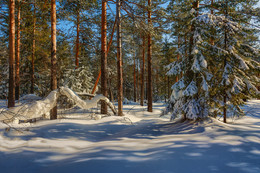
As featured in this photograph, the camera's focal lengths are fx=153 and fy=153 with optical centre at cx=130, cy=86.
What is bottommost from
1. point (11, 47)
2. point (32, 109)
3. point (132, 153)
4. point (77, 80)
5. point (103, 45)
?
point (132, 153)

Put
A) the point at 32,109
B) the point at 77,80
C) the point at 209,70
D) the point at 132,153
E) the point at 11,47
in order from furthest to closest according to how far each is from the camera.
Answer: the point at 77,80
the point at 11,47
the point at 209,70
the point at 32,109
the point at 132,153

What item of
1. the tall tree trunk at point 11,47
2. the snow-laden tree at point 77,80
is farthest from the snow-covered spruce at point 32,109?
the snow-laden tree at point 77,80

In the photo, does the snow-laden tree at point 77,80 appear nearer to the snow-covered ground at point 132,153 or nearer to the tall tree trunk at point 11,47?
the tall tree trunk at point 11,47

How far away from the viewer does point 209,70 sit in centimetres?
640

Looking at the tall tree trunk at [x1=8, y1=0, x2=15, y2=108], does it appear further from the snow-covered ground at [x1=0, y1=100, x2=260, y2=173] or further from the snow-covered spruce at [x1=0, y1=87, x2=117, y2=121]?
the snow-covered ground at [x1=0, y1=100, x2=260, y2=173]

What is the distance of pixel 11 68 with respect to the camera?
335 inches

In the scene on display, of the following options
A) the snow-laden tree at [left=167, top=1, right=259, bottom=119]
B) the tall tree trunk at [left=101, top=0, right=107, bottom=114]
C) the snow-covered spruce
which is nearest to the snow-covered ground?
the snow-covered spruce

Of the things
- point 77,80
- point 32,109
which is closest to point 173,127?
point 32,109

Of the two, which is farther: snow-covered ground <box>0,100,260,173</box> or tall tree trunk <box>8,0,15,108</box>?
tall tree trunk <box>8,0,15,108</box>

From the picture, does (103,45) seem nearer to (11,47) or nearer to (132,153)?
(11,47)

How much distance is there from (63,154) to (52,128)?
2201 mm

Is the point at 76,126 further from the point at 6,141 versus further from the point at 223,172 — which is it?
the point at 223,172

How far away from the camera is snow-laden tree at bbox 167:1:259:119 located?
559 centimetres

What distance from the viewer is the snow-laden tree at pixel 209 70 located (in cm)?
559
